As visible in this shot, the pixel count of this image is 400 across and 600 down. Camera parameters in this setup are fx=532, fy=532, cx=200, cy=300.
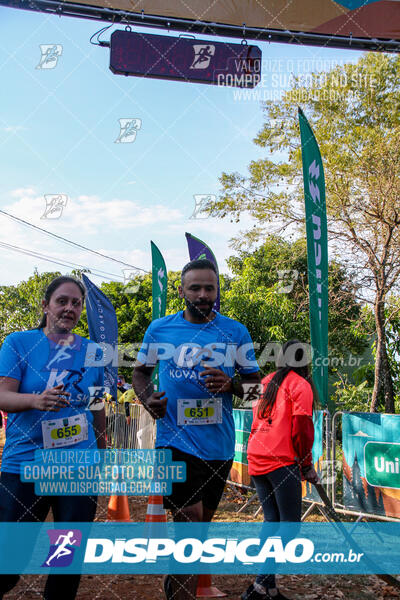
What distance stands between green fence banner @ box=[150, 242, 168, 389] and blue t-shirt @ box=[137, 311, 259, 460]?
222 inches

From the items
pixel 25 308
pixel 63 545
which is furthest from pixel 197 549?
pixel 25 308

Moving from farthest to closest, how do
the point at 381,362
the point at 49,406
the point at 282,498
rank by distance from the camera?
the point at 381,362
the point at 282,498
the point at 49,406

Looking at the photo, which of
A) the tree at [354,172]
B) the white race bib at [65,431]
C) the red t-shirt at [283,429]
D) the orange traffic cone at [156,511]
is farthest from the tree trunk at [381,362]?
the white race bib at [65,431]

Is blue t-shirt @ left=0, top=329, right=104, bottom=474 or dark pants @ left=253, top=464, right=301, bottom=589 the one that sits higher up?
blue t-shirt @ left=0, top=329, right=104, bottom=474

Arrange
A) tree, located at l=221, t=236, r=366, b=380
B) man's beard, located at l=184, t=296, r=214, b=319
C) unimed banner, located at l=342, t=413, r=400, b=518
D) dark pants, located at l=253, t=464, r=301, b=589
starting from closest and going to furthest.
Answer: man's beard, located at l=184, t=296, r=214, b=319 → dark pants, located at l=253, t=464, r=301, b=589 → unimed banner, located at l=342, t=413, r=400, b=518 → tree, located at l=221, t=236, r=366, b=380

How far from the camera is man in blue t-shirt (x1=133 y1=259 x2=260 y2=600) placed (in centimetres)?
285

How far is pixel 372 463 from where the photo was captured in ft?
16.8

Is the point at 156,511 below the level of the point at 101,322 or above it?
below

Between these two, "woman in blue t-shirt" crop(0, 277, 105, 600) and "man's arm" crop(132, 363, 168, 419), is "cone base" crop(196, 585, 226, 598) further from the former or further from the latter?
"man's arm" crop(132, 363, 168, 419)

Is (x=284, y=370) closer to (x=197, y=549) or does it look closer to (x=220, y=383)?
(x=220, y=383)

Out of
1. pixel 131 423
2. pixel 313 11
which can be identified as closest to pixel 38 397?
pixel 313 11

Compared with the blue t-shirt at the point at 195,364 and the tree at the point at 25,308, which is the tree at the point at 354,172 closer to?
the blue t-shirt at the point at 195,364

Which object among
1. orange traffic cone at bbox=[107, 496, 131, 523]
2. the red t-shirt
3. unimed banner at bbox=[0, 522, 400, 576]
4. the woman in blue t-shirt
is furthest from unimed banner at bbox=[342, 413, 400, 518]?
the woman in blue t-shirt

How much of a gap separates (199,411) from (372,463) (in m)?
2.90
